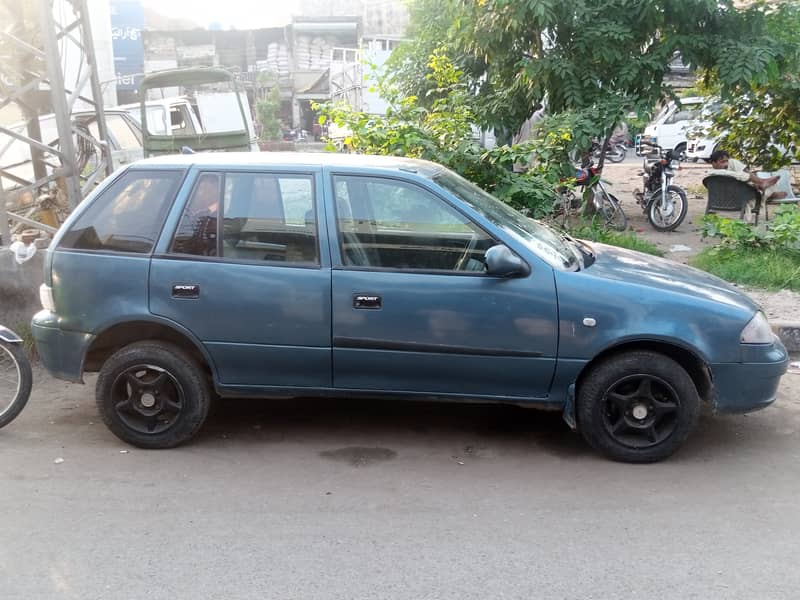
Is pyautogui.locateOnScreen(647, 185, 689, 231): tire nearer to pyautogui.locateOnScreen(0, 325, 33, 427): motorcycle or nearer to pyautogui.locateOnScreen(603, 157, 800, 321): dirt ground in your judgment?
pyautogui.locateOnScreen(603, 157, 800, 321): dirt ground

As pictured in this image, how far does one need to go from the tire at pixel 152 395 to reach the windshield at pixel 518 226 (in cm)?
189

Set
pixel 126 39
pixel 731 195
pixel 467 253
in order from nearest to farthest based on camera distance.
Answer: pixel 467 253
pixel 731 195
pixel 126 39

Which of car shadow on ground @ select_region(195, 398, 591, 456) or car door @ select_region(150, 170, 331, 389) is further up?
car door @ select_region(150, 170, 331, 389)

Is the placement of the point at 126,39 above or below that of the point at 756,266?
above

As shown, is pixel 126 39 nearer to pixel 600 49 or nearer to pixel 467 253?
pixel 600 49

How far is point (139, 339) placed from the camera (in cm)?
497

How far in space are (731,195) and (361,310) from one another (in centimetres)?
758

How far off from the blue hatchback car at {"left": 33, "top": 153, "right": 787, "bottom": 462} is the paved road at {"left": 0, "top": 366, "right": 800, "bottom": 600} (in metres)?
0.38

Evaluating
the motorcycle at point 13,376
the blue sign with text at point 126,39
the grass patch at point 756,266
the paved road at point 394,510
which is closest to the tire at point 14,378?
the motorcycle at point 13,376

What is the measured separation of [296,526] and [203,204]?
1.96m

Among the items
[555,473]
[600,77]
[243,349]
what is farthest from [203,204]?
[600,77]

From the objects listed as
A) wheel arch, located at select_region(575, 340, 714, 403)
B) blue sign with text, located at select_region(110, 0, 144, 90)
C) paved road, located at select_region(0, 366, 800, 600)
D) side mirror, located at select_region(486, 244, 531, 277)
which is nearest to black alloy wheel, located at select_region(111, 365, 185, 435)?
paved road, located at select_region(0, 366, 800, 600)

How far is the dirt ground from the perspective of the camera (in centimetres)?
730

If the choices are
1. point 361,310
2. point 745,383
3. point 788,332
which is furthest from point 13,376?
point 788,332
